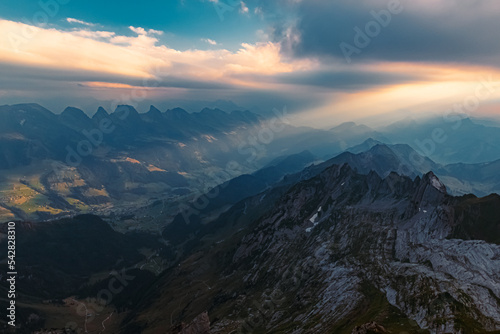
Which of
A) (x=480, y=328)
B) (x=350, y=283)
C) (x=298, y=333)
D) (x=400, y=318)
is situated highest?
(x=480, y=328)

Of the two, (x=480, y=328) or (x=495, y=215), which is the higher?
(x=495, y=215)

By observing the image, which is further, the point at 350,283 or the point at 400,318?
the point at 350,283

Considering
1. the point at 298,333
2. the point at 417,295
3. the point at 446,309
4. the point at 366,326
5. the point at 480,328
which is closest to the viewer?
the point at 366,326

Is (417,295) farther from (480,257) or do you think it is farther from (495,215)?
(495,215)

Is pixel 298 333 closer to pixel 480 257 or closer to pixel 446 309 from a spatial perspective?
pixel 446 309

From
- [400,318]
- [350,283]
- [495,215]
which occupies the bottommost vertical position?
[350,283]

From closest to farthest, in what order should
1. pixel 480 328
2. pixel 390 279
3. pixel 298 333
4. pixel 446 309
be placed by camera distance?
1. pixel 480 328
2. pixel 446 309
3. pixel 298 333
4. pixel 390 279

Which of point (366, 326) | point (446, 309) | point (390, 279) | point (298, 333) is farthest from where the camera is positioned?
point (390, 279)

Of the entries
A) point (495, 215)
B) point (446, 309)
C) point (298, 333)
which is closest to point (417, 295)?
point (446, 309)

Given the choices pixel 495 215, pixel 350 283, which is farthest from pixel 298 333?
pixel 495 215
